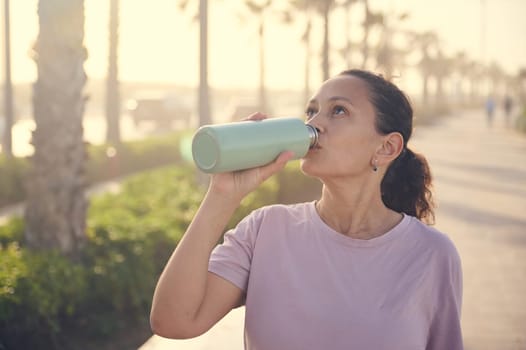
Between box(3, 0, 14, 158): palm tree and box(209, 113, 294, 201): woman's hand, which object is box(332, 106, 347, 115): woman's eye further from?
box(3, 0, 14, 158): palm tree

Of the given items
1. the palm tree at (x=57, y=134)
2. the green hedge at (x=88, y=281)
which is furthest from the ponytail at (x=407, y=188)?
the palm tree at (x=57, y=134)

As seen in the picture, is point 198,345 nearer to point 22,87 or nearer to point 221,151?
point 221,151

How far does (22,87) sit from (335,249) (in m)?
84.7

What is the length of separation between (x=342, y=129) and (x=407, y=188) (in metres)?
0.59

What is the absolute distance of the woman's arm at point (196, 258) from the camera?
2059 millimetres

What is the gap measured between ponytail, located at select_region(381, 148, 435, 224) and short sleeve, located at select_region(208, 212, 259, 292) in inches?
24.8

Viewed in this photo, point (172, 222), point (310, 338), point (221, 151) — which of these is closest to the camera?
point (221, 151)

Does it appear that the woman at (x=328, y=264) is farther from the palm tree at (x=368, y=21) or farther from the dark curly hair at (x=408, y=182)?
the palm tree at (x=368, y=21)

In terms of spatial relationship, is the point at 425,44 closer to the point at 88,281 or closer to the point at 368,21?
the point at 368,21

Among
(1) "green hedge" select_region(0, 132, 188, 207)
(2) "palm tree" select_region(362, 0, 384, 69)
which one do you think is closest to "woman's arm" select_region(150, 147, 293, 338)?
(1) "green hedge" select_region(0, 132, 188, 207)

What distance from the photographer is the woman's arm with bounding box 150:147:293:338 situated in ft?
6.75

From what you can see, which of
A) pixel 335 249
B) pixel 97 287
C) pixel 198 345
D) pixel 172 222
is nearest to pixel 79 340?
pixel 97 287

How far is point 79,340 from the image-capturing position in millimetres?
5215

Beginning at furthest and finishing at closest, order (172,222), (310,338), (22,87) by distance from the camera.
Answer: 1. (22,87)
2. (172,222)
3. (310,338)
